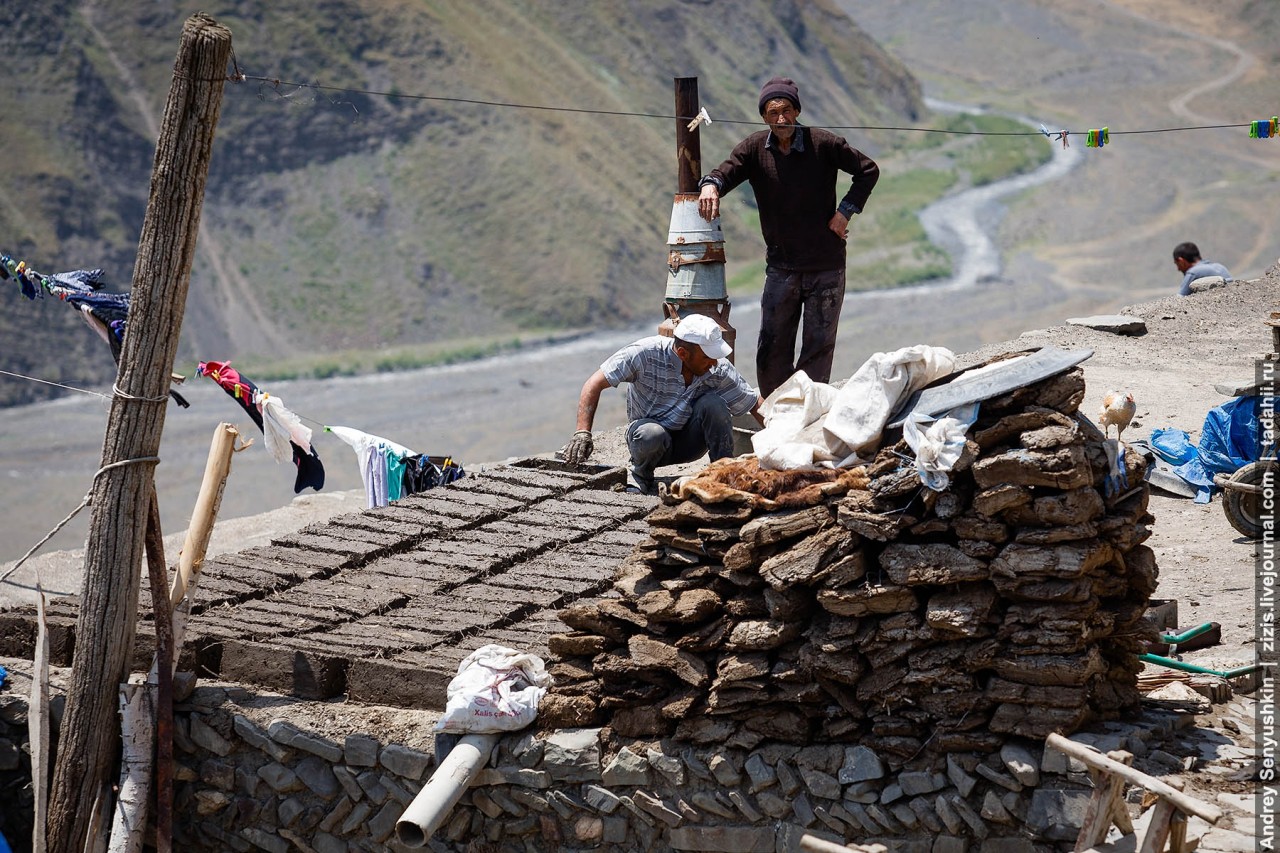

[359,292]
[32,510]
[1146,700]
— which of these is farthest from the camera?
[359,292]

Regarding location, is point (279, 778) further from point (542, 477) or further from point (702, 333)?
point (702, 333)

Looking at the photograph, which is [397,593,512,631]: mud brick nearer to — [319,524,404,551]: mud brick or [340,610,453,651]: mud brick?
[340,610,453,651]: mud brick

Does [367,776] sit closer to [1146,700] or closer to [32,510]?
[1146,700]

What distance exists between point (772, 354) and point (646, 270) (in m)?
20.3

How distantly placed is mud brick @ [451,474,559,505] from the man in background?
8.59 meters

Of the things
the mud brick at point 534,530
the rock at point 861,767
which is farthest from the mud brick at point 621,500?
the rock at point 861,767

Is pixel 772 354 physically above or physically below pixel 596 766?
above

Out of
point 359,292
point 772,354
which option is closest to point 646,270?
point 359,292

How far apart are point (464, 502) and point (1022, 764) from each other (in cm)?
403

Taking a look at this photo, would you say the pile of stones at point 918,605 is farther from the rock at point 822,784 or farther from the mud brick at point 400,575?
the mud brick at point 400,575

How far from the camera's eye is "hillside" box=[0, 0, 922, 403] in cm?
2628

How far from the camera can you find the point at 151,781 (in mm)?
6207

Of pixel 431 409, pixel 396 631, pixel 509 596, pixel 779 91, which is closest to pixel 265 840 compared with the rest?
pixel 396 631

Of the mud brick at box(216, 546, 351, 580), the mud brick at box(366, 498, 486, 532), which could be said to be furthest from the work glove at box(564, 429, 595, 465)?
the mud brick at box(216, 546, 351, 580)
